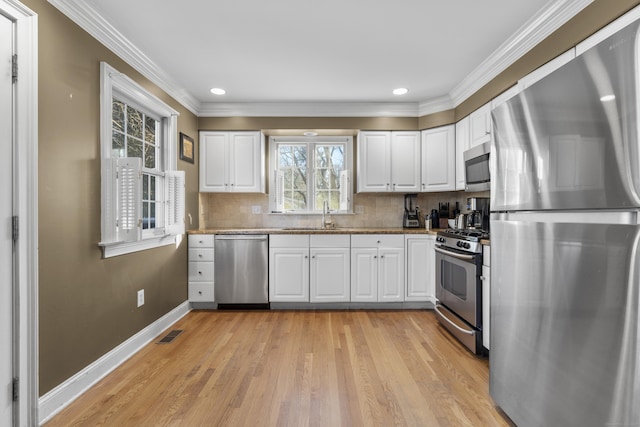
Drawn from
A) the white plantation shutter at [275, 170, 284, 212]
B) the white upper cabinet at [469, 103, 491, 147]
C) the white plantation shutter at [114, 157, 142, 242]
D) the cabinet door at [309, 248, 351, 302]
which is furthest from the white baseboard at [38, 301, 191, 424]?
the white upper cabinet at [469, 103, 491, 147]

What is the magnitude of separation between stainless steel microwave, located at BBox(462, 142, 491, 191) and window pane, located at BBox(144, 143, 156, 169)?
2966 mm

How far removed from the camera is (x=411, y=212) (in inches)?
156

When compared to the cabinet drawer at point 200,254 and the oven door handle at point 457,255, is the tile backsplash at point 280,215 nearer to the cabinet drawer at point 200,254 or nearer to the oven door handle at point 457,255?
the cabinet drawer at point 200,254

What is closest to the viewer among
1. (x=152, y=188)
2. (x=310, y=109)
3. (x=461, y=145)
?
(x=152, y=188)

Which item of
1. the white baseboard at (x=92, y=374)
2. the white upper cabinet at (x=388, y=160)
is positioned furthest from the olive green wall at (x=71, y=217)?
the white upper cabinet at (x=388, y=160)

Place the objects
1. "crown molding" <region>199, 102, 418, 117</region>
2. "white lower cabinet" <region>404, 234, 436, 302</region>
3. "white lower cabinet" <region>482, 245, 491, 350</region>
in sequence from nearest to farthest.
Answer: "white lower cabinet" <region>482, 245, 491, 350</region> < "white lower cabinet" <region>404, 234, 436, 302</region> < "crown molding" <region>199, 102, 418, 117</region>

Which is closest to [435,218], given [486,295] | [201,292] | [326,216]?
[326,216]

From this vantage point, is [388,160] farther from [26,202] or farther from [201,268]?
[26,202]

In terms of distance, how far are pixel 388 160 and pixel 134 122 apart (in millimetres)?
2668

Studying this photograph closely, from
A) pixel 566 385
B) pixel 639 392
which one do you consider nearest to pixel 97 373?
pixel 566 385

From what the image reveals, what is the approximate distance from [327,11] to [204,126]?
230 cm

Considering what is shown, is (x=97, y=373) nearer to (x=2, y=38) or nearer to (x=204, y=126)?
(x=2, y=38)

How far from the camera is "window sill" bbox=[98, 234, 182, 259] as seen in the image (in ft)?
6.98

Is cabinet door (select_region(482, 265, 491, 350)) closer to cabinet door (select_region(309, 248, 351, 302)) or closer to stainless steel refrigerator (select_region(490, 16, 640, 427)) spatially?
stainless steel refrigerator (select_region(490, 16, 640, 427))
